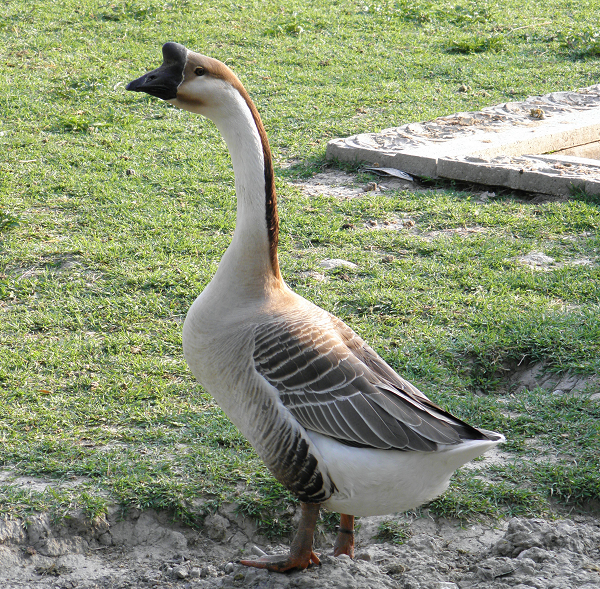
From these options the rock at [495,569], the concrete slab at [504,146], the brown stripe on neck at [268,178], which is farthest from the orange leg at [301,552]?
the concrete slab at [504,146]

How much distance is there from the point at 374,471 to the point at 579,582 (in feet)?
2.71

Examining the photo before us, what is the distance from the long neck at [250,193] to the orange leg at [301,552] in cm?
85

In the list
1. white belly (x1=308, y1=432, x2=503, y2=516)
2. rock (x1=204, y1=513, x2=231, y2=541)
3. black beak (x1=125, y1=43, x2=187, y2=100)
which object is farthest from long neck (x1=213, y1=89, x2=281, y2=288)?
rock (x1=204, y1=513, x2=231, y2=541)

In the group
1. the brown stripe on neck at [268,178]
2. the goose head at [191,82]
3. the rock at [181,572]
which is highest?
the goose head at [191,82]

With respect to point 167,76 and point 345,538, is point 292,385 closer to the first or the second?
point 345,538

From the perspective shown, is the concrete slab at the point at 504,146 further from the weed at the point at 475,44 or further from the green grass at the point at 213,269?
the weed at the point at 475,44

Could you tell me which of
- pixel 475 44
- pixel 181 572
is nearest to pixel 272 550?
pixel 181 572

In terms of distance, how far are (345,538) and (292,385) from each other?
679 mm

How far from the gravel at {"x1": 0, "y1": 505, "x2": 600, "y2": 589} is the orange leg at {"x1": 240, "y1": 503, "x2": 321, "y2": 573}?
0.10 feet

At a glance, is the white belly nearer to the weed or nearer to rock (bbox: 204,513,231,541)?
rock (bbox: 204,513,231,541)

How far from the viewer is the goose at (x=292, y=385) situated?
240 cm

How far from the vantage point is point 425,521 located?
9.73 ft

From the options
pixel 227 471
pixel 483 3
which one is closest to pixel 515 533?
pixel 227 471

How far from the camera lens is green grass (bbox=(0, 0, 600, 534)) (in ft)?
10.3
